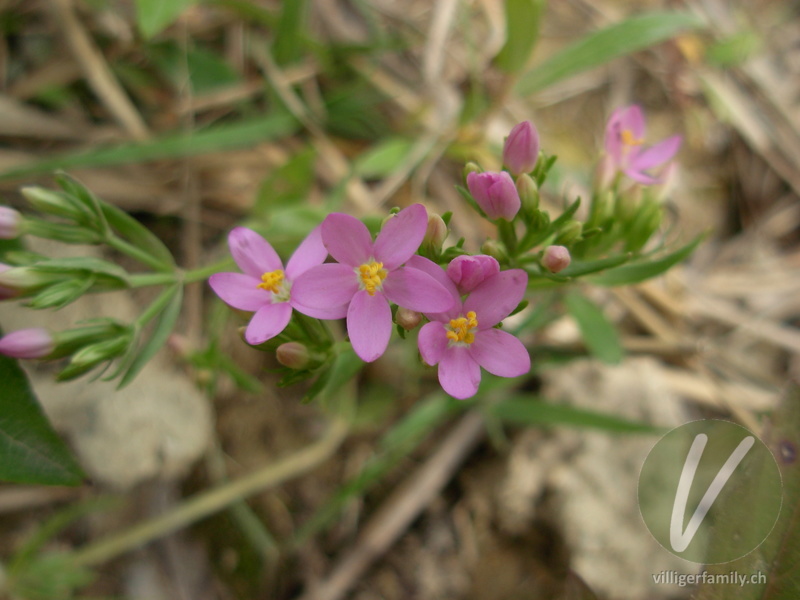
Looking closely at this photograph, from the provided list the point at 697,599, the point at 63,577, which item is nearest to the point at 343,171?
the point at 63,577

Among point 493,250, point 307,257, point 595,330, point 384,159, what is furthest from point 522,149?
point 384,159

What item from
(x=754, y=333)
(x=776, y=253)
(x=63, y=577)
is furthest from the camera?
(x=776, y=253)

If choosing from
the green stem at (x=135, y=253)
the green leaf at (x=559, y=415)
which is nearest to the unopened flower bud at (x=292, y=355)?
the green stem at (x=135, y=253)

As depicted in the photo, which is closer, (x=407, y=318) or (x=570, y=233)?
(x=407, y=318)

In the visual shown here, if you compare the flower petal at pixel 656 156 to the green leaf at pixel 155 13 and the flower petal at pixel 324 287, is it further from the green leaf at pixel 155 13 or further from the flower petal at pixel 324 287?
the green leaf at pixel 155 13

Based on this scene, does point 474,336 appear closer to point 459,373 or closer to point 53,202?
point 459,373

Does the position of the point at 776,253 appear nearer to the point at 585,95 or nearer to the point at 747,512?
the point at 585,95
